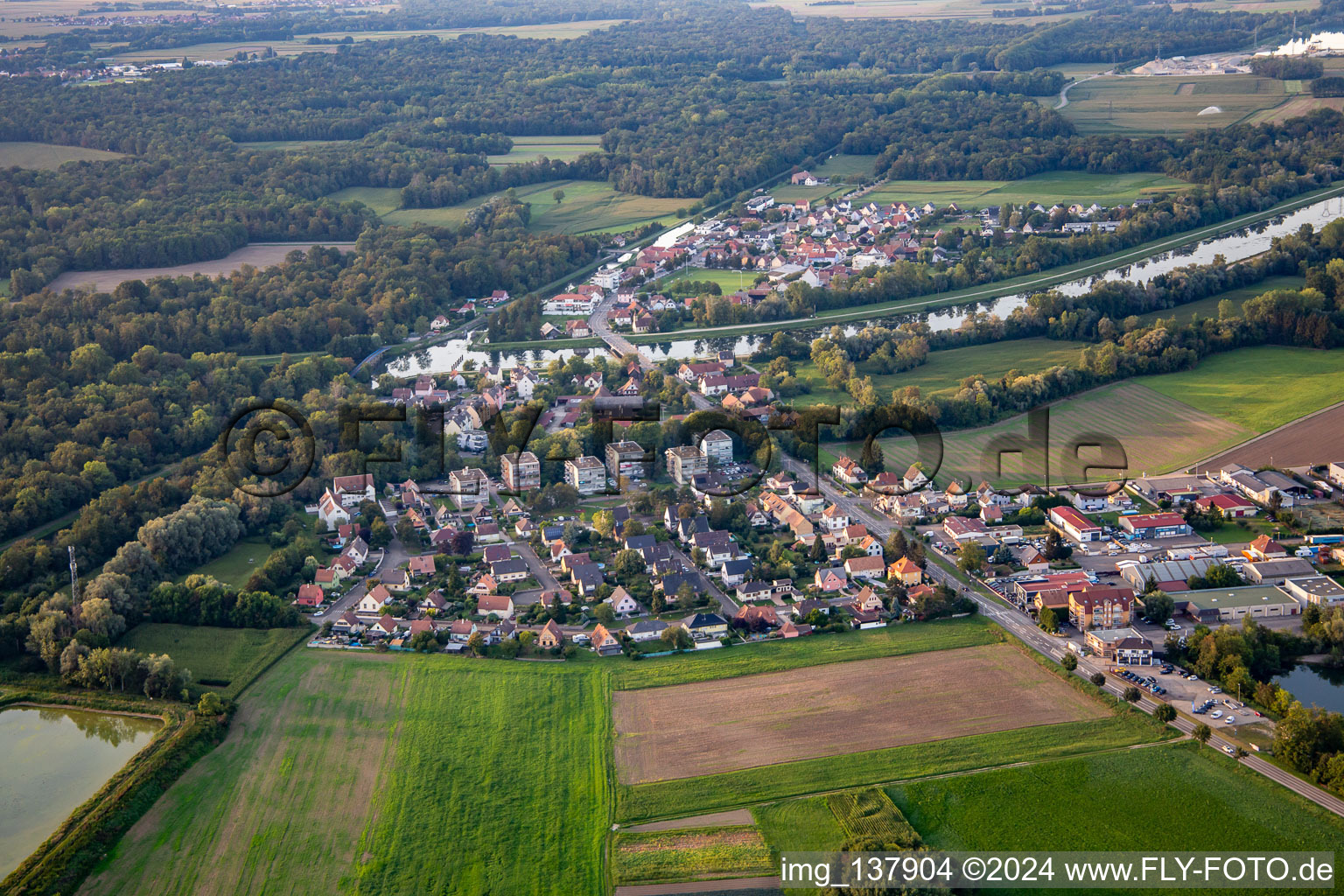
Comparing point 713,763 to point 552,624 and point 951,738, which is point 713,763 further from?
point 552,624

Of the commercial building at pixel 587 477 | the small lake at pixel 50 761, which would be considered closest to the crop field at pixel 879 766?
the small lake at pixel 50 761

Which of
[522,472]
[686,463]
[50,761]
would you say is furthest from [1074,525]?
[50,761]

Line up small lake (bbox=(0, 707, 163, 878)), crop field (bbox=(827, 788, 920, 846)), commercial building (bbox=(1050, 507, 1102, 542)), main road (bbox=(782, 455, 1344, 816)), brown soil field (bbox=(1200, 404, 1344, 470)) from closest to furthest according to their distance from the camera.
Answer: crop field (bbox=(827, 788, 920, 846)) → main road (bbox=(782, 455, 1344, 816)) → small lake (bbox=(0, 707, 163, 878)) → commercial building (bbox=(1050, 507, 1102, 542)) → brown soil field (bbox=(1200, 404, 1344, 470))

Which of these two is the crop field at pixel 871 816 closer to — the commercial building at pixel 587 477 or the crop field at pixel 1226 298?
the commercial building at pixel 587 477

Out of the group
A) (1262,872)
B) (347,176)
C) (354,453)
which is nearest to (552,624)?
(354,453)

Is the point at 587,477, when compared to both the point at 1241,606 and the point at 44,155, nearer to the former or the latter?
the point at 1241,606

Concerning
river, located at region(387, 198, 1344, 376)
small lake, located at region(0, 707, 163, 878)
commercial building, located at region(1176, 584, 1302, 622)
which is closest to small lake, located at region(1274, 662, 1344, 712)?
commercial building, located at region(1176, 584, 1302, 622)

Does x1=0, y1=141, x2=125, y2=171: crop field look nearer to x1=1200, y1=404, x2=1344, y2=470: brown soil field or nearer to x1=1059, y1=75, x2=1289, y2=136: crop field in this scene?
x1=1200, y1=404, x2=1344, y2=470: brown soil field
